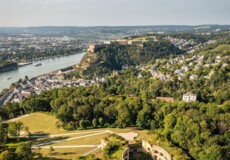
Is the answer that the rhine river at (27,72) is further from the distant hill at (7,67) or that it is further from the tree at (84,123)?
the tree at (84,123)

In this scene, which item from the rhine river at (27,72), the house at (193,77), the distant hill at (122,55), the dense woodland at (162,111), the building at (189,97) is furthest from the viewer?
the distant hill at (122,55)

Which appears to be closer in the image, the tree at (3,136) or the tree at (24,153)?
the tree at (24,153)

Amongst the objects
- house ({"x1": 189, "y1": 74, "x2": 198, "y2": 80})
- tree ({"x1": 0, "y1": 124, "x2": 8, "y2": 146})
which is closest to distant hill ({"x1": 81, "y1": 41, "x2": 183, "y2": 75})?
house ({"x1": 189, "y1": 74, "x2": 198, "y2": 80})

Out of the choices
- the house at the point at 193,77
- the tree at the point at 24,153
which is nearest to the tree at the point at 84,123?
the tree at the point at 24,153

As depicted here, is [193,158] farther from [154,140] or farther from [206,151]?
[154,140]

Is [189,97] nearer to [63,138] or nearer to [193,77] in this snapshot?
[193,77]

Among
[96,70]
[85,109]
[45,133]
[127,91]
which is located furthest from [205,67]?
[45,133]
